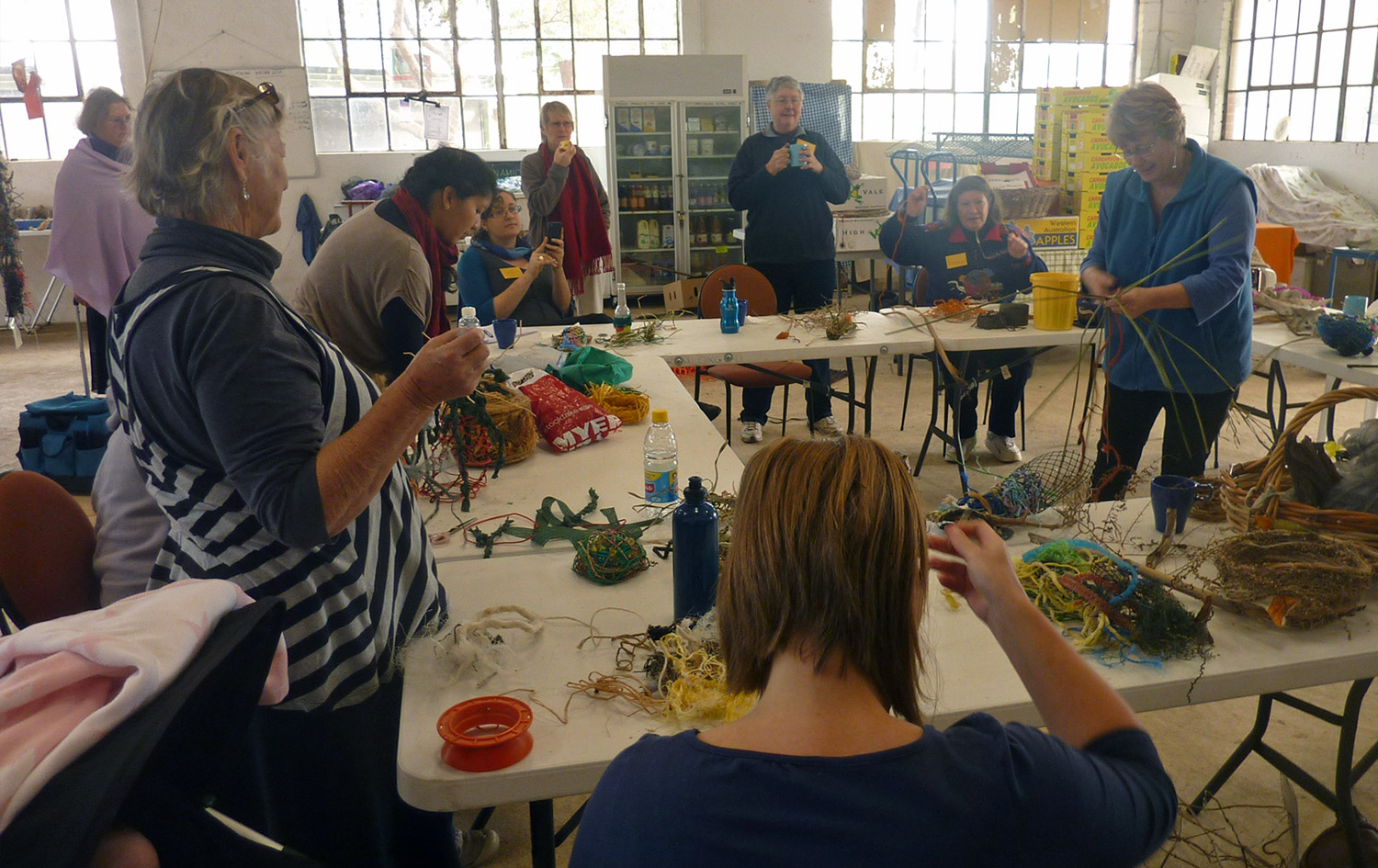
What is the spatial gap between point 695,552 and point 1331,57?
9825 mm

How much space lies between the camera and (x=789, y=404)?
599cm

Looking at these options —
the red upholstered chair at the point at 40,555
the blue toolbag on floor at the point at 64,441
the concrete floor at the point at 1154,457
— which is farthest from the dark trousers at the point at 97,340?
the red upholstered chair at the point at 40,555

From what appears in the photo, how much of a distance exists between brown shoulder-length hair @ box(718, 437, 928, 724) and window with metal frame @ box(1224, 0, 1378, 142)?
965 centimetres

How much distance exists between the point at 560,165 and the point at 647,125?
3.54m

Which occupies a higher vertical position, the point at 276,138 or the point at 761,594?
the point at 276,138

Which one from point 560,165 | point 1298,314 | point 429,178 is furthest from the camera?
point 560,165

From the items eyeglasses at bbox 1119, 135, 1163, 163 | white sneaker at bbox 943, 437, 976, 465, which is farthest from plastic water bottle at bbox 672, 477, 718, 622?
white sneaker at bbox 943, 437, 976, 465

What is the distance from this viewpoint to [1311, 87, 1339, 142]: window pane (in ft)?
28.5

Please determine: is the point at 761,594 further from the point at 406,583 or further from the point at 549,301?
the point at 549,301

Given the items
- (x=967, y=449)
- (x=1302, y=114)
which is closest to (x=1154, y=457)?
(x=967, y=449)

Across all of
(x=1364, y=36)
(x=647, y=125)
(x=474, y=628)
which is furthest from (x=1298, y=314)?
(x=1364, y=36)

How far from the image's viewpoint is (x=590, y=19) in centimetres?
944

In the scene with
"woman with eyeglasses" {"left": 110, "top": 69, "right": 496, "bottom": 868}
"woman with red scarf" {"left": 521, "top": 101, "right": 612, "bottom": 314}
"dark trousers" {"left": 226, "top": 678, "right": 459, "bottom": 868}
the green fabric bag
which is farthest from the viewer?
"woman with red scarf" {"left": 521, "top": 101, "right": 612, "bottom": 314}

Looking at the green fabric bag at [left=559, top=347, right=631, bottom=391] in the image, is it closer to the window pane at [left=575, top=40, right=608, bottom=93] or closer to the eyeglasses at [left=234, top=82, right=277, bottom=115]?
the eyeglasses at [left=234, top=82, right=277, bottom=115]
